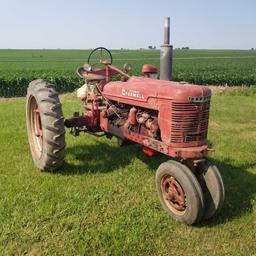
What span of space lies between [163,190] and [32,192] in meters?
1.59

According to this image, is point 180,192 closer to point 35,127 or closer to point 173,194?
point 173,194

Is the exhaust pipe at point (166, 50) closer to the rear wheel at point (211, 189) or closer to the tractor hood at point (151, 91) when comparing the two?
the tractor hood at point (151, 91)

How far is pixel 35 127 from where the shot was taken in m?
6.09

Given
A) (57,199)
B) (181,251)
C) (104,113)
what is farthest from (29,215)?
(104,113)

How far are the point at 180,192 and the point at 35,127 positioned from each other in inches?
114

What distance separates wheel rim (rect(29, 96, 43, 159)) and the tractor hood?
1118 millimetres

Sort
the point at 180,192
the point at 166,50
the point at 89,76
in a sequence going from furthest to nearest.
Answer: the point at 89,76 < the point at 166,50 < the point at 180,192

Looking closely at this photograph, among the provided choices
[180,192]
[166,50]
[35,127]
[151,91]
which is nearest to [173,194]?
[180,192]

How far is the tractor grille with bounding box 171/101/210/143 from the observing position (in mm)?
4109

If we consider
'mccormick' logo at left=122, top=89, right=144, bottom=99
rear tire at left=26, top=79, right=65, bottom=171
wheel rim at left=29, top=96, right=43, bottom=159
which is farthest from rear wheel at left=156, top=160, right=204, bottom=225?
wheel rim at left=29, top=96, right=43, bottom=159

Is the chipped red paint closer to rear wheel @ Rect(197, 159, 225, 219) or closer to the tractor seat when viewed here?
rear wheel @ Rect(197, 159, 225, 219)

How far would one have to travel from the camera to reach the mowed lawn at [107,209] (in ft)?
11.8

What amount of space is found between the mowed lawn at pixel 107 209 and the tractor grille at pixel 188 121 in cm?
87

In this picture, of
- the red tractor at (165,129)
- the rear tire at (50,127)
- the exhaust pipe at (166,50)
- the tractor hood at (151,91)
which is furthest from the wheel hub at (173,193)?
the rear tire at (50,127)
